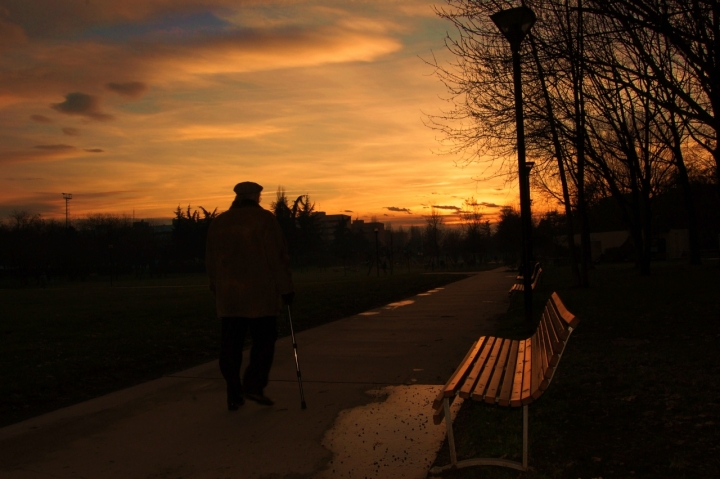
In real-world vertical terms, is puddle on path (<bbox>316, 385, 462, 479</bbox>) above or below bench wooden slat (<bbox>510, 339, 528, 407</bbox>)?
below

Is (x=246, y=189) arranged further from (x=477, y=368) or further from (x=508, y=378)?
(x=508, y=378)

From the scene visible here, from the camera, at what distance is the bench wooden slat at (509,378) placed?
380 cm

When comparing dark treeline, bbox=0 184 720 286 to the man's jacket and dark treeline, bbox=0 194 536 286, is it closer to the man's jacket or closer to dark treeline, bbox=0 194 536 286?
dark treeline, bbox=0 194 536 286

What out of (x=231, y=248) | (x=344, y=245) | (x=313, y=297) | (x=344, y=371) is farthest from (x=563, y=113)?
(x=344, y=245)

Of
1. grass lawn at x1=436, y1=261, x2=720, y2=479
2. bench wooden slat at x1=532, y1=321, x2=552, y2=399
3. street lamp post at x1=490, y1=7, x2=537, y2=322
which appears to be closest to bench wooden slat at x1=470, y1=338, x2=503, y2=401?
bench wooden slat at x1=532, y1=321, x2=552, y2=399

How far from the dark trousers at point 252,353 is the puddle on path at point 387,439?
0.88 metres

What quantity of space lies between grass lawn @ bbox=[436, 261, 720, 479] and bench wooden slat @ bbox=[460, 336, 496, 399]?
439 millimetres

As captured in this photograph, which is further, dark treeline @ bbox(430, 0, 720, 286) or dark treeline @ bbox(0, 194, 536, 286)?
dark treeline @ bbox(0, 194, 536, 286)

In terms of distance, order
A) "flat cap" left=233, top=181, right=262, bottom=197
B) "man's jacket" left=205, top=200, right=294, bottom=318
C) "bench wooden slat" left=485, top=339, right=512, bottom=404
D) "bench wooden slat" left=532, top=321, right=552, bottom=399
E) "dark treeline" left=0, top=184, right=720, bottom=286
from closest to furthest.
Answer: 1. "bench wooden slat" left=532, top=321, right=552, bottom=399
2. "bench wooden slat" left=485, top=339, right=512, bottom=404
3. "man's jacket" left=205, top=200, right=294, bottom=318
4. "flat cap" left=233, top=181, right=262, bottom=197
5. "dark treeline" left=0, top=184, right=720, bottom=286

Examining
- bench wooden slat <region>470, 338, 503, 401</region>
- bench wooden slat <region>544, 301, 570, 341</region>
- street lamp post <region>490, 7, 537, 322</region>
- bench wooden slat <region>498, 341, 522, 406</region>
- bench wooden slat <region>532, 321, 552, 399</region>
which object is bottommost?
bench wooden slat <region>498, 341, 522, 406</region>

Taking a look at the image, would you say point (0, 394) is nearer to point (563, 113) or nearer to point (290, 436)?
point (290, 436)

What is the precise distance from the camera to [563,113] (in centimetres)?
1677

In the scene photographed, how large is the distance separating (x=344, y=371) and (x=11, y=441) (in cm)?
355

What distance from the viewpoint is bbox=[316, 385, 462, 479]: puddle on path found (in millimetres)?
4023
